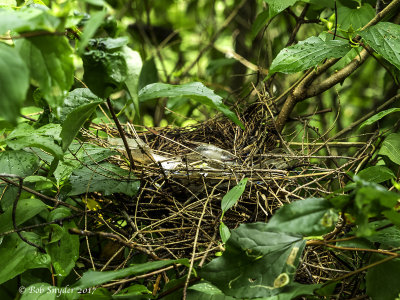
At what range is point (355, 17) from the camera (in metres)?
1.05

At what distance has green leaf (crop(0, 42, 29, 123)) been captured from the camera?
0.42 meters

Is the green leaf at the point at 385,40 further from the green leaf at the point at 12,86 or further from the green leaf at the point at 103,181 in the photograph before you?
the green leaf at the point at 12,86

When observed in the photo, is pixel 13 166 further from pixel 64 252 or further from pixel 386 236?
pixel 386 236

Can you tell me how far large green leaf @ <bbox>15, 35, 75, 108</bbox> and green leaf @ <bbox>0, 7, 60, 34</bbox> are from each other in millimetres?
38

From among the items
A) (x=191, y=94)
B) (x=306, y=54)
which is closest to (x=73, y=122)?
(x=191, y=94)

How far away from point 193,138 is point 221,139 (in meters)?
0.09

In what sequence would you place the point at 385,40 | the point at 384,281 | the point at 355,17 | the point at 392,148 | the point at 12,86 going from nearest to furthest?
the point at 12,86, the point at 384,281, the point at 385,40, the point at 392,148, the point at 355,17

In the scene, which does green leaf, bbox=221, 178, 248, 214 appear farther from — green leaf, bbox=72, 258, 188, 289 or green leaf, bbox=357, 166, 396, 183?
green leaf, bbox=357, 166, 396, 183

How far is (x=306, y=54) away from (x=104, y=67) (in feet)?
1.64

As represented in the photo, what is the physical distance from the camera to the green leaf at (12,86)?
42 cm

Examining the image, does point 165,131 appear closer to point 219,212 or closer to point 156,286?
point 219,212

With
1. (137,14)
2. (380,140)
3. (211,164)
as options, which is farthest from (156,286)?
(137,14)

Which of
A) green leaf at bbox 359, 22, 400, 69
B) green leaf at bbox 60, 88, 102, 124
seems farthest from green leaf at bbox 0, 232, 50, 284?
green leaf at bbox 359, 22, 400, 69

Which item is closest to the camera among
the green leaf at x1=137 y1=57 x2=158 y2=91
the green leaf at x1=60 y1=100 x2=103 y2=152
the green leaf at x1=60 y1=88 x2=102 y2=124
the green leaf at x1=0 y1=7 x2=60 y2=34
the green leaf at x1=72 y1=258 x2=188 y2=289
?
the green leaf at x1=0 y1=7 x2=60 y2=34
